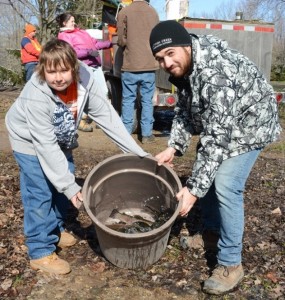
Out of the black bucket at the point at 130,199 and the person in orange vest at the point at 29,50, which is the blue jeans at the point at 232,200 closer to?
the black bucket at the point at 130,199

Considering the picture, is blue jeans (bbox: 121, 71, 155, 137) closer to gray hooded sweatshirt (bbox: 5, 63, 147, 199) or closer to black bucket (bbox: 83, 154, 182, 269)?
black bucket (bbox: 83, 154, 182, 269)

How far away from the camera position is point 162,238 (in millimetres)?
3248

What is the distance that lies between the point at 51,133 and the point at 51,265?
3.42ft

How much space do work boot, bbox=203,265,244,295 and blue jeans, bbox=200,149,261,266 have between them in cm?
4

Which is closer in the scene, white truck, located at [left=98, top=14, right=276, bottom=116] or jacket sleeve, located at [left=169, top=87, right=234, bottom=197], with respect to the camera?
jacket sleeve, located at [left=169, top=87, right=234, bottom=197]

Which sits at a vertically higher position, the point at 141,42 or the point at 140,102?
the point at 141,42

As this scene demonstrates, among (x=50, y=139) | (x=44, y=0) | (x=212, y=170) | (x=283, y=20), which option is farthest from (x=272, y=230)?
(x=283, y=20)

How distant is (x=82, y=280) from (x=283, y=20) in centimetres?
3180

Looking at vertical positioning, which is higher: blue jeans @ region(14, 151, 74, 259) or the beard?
the beard

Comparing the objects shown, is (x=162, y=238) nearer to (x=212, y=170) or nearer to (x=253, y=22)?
(x=212, y=170)

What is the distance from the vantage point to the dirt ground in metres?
3.18

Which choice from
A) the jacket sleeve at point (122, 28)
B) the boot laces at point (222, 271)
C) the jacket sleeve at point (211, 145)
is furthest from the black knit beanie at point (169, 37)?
the jacket sleeve at point (122, 28)

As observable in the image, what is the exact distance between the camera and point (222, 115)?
260 centimetres

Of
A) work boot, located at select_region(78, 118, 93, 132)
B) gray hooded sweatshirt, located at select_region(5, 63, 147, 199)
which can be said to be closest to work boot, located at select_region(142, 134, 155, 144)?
work boot, located at select_region(78, 118, 93, 132)
